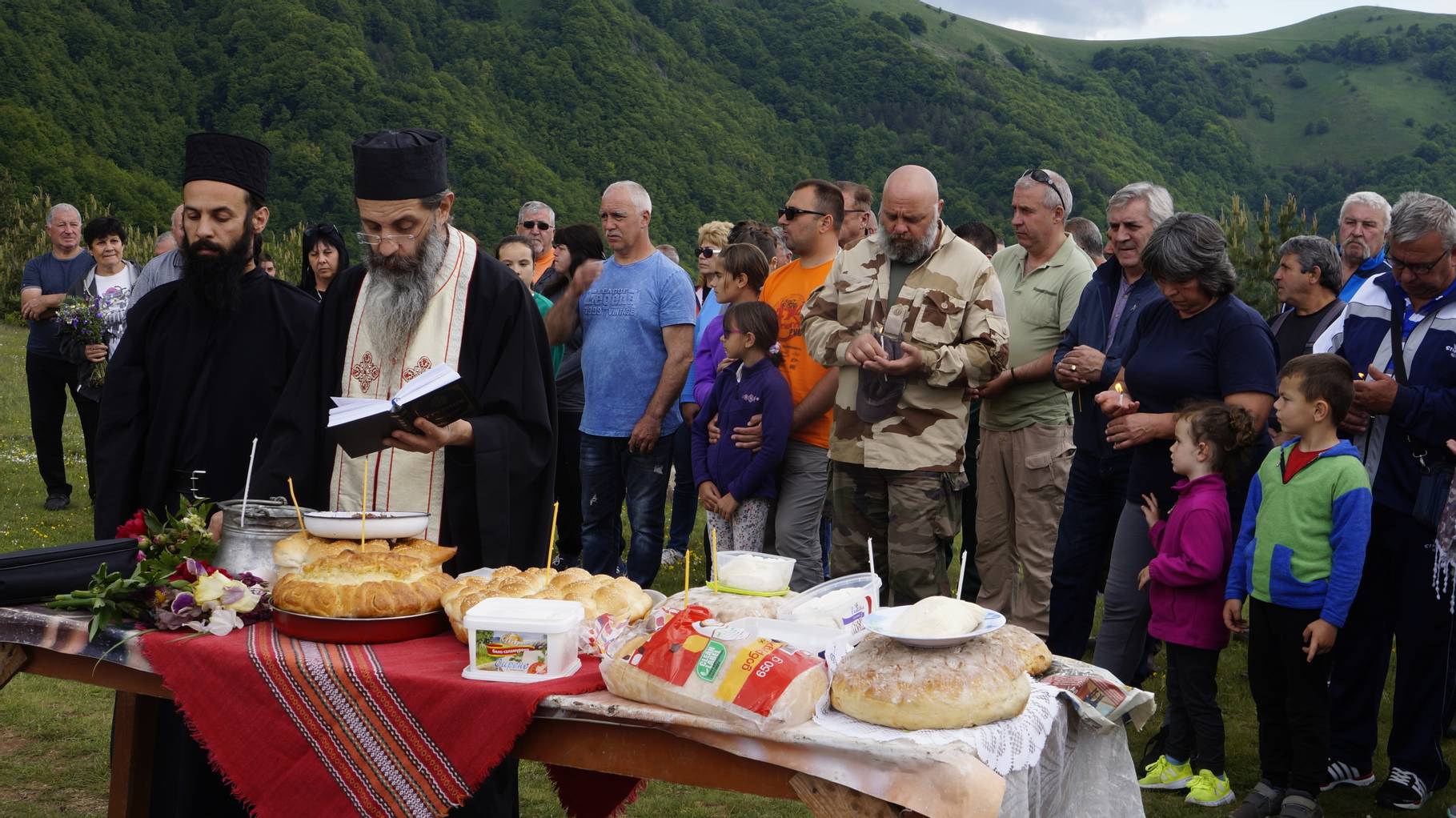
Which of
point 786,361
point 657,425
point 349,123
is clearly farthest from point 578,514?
point 349,123

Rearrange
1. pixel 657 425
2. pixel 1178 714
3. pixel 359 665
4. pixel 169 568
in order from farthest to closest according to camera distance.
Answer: pixel 657 425 < pixel 1178 714 < pixel 169 568 < pixel 359 665

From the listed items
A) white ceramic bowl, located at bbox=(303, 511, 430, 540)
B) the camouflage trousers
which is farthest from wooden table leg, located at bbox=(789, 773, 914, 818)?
the camouflage trousers

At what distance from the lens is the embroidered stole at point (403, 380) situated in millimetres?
4094

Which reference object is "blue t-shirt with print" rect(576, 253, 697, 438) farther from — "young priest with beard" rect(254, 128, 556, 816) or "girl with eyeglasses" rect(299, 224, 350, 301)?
"young priest with beard" rect(254, 128, 556, 816)

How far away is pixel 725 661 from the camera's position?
8.30 ft

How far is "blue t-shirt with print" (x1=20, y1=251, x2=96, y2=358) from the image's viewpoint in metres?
10.1

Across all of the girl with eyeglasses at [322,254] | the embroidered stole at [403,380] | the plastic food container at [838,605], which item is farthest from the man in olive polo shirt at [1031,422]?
the girl with eyeglasses at [322,254]

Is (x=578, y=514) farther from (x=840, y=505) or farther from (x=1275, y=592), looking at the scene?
(x=1275, y=592)

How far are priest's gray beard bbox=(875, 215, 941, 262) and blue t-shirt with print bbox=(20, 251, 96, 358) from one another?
23.8ft

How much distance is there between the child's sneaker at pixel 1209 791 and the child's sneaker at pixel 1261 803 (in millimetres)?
78

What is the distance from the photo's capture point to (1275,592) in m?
4.47

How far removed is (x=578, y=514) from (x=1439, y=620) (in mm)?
5144

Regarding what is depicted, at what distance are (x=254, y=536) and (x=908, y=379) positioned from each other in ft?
9.72

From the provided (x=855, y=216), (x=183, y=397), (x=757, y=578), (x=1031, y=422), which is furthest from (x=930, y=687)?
(x=855, y=216)
